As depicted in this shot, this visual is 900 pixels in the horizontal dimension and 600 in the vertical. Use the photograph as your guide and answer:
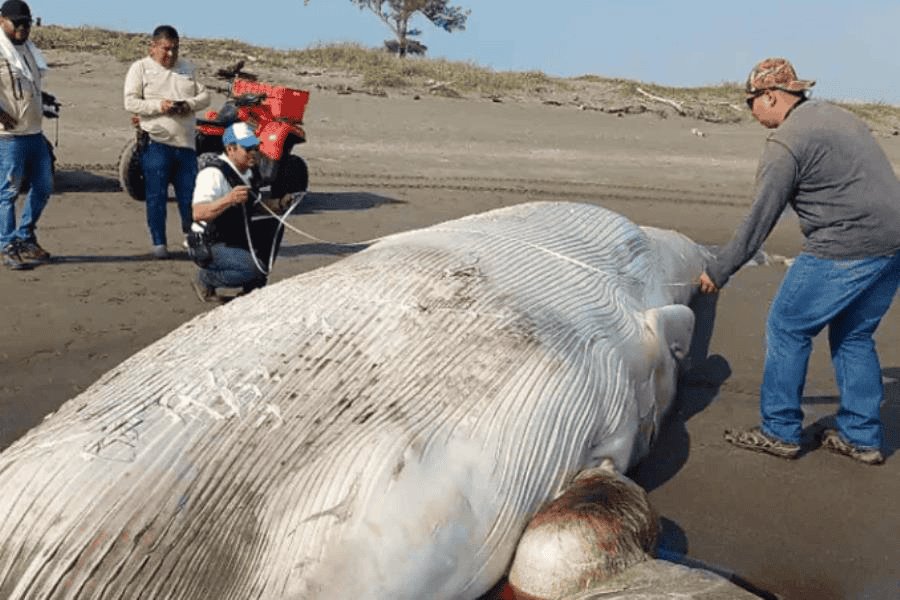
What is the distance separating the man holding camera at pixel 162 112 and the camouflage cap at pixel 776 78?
5798 mm

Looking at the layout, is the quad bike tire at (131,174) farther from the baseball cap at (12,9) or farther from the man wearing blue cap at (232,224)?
the man wearing blue cap at (232,224)

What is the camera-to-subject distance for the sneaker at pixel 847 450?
244 inches

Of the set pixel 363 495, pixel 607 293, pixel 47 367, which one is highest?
pixel 607 293

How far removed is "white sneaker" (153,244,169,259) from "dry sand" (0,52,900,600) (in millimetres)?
124

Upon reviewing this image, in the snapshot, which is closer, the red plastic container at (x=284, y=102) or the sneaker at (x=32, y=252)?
the sneaker at (x=32, y=252)

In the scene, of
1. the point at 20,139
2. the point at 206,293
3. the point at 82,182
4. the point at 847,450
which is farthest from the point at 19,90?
the point at 847,450

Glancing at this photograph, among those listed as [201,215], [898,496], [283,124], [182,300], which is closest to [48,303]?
[182,300]

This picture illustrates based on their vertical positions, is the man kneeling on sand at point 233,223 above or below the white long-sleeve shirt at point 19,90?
below

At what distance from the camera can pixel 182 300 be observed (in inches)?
343

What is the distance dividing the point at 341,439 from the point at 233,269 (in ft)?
13.2

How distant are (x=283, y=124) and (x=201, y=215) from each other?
15.0 feet

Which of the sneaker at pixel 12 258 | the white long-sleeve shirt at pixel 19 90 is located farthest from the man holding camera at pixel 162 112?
the sneaker at pixel 12 258

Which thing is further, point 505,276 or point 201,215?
point 201,215

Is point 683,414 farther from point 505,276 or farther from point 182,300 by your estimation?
point 182,300
